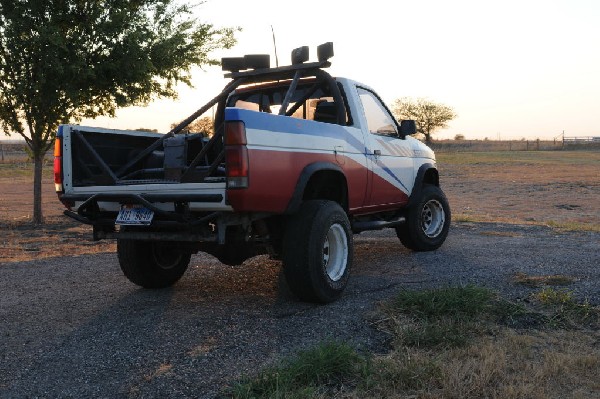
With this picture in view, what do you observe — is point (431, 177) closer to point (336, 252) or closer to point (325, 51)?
point (325, 51)

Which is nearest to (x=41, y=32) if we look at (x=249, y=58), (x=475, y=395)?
(x=249, y=58)

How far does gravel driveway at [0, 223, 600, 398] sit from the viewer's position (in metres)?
3.91

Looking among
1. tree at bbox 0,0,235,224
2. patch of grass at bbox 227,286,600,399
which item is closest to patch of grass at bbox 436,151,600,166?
tree at bbox 0,0,235,224

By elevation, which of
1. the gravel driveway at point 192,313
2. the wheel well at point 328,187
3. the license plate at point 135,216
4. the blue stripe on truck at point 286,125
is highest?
the blue stripe on truck at point 286,125

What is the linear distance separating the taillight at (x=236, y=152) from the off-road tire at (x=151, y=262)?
5.61 ft

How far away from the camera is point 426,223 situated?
27.7ft

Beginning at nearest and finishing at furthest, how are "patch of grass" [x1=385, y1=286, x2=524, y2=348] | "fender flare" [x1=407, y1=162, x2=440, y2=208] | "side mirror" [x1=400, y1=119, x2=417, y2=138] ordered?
"patch of grass" [x1=385, y1=286, x2=524, y2=348], "side mirror" [x1=400, y1=119, x2=417, y2=138], "fender flare" [x1=407, y1=162, x2=440, y2=208]

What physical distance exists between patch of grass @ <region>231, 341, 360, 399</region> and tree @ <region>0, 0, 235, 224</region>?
998 centimetres

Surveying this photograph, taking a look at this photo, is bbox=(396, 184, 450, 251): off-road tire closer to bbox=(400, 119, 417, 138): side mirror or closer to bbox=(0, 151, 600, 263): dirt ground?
bbox=(400, 119, 417, 138): side mirror

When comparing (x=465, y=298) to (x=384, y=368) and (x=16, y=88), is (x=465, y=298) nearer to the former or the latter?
(x=384, y=368)

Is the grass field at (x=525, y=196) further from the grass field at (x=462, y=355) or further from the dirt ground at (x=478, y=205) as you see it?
the grass field at (x=462, y=355)

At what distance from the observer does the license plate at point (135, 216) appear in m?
5.07

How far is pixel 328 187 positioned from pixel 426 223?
279cm

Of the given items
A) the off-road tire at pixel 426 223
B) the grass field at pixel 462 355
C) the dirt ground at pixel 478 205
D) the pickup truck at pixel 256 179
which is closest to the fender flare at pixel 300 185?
the pickup truck at pixel 256 179
